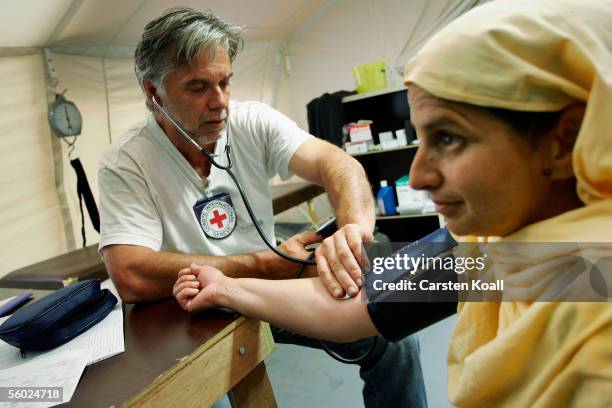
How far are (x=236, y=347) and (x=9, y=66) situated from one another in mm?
2338

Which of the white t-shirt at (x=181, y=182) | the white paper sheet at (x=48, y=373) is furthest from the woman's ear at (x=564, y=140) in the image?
the white t-shirt at (x=181, y=182)

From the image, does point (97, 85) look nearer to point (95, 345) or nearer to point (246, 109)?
point (246, 109)

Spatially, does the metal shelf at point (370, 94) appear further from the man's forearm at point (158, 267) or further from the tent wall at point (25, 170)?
the man's forearm at point (158, 267)

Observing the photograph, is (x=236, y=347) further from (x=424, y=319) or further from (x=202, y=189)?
(x=202, y=189)

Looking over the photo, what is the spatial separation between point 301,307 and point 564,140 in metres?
0.58

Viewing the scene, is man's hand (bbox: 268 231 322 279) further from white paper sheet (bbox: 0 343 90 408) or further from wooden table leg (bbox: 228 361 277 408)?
white paper sheet (bbox: 0 343 90 408)

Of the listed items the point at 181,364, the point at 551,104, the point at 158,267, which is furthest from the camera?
the point at 158,267

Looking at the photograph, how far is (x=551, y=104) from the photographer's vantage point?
0.45 meters

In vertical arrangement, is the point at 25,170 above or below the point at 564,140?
above

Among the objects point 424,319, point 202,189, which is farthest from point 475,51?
point 202,189

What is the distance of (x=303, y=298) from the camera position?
2.89 feet

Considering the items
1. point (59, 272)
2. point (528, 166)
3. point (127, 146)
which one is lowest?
point (59, 272)

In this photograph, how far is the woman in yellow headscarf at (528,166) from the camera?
43 centimetres

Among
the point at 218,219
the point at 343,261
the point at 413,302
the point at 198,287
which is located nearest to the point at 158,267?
the point at 198,287
